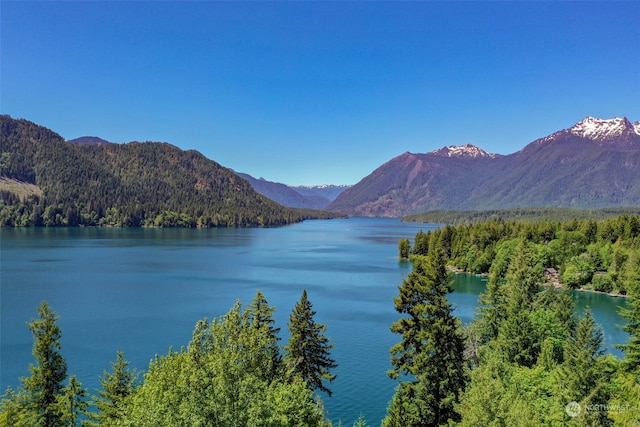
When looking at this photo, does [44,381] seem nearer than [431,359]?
Yes

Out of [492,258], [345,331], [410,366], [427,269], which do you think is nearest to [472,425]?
[410,366]

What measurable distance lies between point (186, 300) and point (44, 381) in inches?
2069

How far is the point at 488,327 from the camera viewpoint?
45.4m

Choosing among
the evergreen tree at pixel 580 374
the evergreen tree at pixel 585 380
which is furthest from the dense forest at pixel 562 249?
the evergreen tree at pixel 580 374

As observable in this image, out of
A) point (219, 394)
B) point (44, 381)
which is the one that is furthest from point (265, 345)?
point (44, 381)

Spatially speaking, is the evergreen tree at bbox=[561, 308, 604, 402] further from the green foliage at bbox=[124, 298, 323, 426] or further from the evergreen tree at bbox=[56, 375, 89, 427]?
the evergreen tree at bbox=[56, 375, 89, 427]

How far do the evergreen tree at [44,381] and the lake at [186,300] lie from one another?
1419 cm

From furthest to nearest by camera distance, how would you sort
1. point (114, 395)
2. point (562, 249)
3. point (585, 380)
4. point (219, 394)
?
point (562, 249) < point (114, 395) < point (585, 380) < point (219, 394)

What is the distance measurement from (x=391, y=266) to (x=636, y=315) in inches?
4043

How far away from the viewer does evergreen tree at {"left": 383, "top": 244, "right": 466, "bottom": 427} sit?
1040 inches

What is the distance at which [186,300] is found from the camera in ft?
255

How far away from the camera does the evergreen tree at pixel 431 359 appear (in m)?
26.4

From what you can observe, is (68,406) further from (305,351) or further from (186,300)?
(186,300)

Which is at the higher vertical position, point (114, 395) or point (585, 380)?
point (585, 380)
